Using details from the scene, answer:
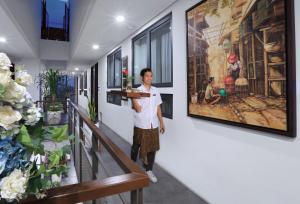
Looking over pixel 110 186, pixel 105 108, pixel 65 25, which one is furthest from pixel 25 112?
pixel 65 25

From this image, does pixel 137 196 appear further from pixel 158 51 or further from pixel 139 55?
pixel 139 55

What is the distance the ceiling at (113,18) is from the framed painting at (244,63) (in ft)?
2.50

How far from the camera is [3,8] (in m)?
2.93

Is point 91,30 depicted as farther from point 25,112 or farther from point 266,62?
point 25,112

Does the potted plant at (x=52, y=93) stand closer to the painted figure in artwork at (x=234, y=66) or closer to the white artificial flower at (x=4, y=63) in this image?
the painted figure in artwork at (x=234, y=66)

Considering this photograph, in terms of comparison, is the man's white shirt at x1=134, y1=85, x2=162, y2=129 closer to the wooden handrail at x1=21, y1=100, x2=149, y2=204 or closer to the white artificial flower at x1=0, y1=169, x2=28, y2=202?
the wooden handrail at x1=21, y1=100, x2=149, y2=204

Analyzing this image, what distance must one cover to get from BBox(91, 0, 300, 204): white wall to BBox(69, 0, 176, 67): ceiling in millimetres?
245

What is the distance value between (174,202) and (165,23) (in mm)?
2359

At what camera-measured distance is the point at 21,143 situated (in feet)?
2.02

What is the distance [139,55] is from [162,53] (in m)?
0.95

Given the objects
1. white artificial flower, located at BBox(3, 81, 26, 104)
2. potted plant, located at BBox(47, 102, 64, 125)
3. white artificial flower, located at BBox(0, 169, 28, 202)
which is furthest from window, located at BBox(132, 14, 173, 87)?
potted plant, located at BBox(47, 102, 64, 125)

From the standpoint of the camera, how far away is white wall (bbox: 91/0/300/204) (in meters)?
1.48

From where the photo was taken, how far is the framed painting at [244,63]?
1412 millimetres

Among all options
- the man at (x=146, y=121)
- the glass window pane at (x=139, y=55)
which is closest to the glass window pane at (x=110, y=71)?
the glass window pane at (x=139, y=55)
